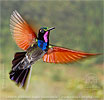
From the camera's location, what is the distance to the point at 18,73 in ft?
1.36

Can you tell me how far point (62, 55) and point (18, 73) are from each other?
0.10m

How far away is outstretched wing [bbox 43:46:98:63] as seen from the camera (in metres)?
0.35

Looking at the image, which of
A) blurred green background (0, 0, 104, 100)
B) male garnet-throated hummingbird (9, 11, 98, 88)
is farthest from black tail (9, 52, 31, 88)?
blurred green background (0, 0, 104, 100)

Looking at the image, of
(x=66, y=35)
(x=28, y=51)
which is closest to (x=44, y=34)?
(x=28, y=51)

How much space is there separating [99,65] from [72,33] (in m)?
0.51

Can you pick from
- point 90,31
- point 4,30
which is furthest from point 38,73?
point 90,31

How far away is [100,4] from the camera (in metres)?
2.70

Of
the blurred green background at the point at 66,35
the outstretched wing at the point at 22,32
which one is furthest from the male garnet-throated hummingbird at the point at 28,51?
the blurred green background at the point at 66,35

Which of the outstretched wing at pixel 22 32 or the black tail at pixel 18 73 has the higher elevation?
the outstretched wing at pixel 22 32

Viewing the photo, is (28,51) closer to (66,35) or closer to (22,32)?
(22,32)

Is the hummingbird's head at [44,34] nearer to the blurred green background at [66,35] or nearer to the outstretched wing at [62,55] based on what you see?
the outstretched wing at [62,55]

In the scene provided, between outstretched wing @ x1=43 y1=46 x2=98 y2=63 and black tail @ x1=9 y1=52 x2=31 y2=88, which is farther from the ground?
outstretched wing @ x1=43 y1=46 x2=98 y2=63

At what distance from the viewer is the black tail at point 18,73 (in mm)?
393

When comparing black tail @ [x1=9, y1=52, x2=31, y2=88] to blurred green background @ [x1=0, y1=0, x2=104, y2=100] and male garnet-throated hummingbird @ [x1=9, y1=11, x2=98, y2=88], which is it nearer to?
male garnet-throated hummingbird @ [x1=9, y1=11, x2=98, y2=88]
